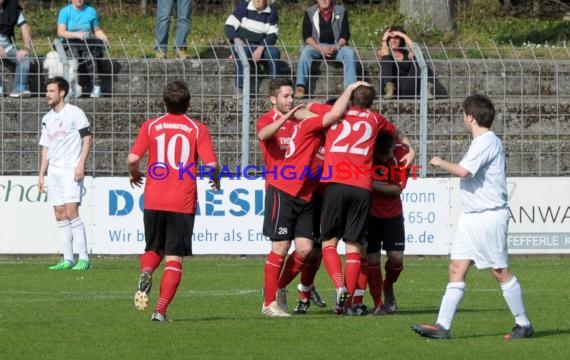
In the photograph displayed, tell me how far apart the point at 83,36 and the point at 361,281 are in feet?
34.6

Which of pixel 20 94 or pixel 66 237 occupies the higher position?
pixel 20 94

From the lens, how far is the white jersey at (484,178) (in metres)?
9.69

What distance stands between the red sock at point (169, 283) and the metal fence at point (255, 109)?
8.80 m

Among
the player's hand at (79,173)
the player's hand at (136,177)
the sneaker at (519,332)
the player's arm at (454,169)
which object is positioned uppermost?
the player's arm at (454,169)

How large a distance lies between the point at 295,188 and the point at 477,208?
2.14 meters

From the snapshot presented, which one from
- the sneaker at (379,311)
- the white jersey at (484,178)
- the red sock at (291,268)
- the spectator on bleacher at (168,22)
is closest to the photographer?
the white jersey at (484,178)

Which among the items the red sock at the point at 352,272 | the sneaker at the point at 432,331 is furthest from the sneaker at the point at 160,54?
the sneaker at the point at 432,331

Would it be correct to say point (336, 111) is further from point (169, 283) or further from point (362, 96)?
point (169, 283)

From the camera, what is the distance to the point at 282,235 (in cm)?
1146

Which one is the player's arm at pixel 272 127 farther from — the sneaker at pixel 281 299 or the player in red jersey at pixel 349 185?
the sneaker at pixel 281 299

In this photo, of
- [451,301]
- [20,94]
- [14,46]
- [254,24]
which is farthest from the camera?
[254,24]

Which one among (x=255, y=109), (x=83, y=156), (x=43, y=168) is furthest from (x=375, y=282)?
(x=255, y=109)

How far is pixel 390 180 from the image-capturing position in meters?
11.8

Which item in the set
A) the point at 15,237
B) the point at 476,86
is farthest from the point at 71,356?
the point at 476,86
